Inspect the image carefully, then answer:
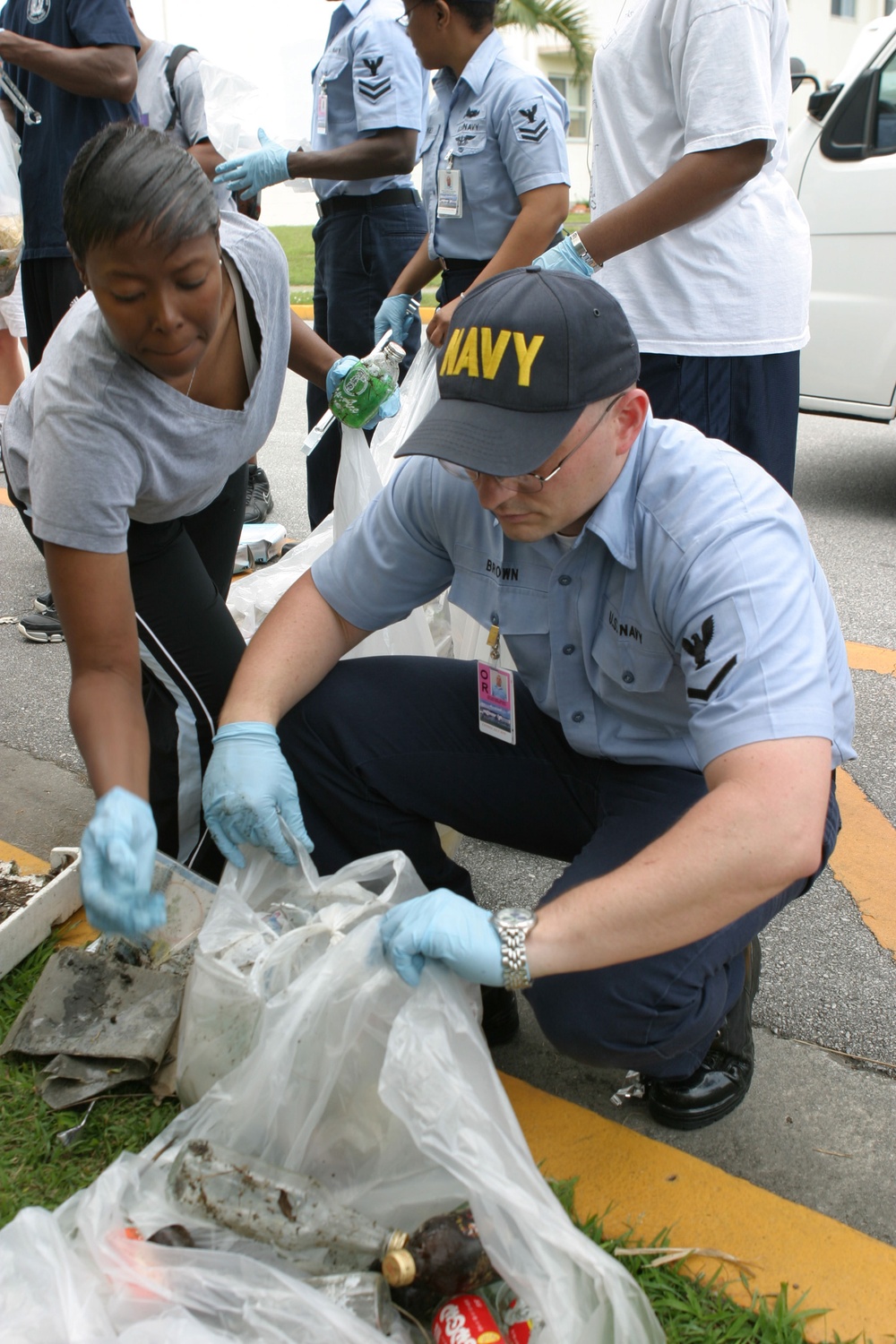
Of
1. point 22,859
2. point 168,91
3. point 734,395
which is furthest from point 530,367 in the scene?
point 168,91

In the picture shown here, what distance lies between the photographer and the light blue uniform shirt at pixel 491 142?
111 inches

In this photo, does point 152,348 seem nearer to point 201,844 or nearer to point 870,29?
point 201,844

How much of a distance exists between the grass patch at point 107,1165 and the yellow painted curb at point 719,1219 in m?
0.02

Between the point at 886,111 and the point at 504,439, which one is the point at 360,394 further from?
the point at 886,111

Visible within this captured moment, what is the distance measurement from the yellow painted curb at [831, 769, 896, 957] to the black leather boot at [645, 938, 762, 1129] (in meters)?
0.52

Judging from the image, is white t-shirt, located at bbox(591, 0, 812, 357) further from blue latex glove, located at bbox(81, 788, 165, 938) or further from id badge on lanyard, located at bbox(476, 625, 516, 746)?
blue latex glove, located at bbox(81, 788, 165, 938)

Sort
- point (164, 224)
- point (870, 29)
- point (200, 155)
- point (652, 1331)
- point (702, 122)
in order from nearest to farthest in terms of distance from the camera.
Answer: point (652, 1331)
point (164, 224)
point (702, 122)
point (200, 155)
point (870, 29)

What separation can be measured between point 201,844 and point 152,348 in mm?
975

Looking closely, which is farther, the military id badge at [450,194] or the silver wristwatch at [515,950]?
the military id badge at [450,194]

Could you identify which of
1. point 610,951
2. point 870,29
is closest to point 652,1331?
point 610,951

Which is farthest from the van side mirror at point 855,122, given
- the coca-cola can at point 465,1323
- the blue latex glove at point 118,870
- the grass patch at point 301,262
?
the coca-cola can at point 465,1323

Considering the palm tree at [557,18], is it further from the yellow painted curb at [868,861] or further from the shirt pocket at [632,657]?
the shirt pocket at [632,657]

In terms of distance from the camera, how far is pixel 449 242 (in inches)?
123

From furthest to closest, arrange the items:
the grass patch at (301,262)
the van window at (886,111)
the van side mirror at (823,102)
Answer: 1. the grass patch at (301,262)
2. the van side mirror at (823,102)
3. the van window at (886,111)
